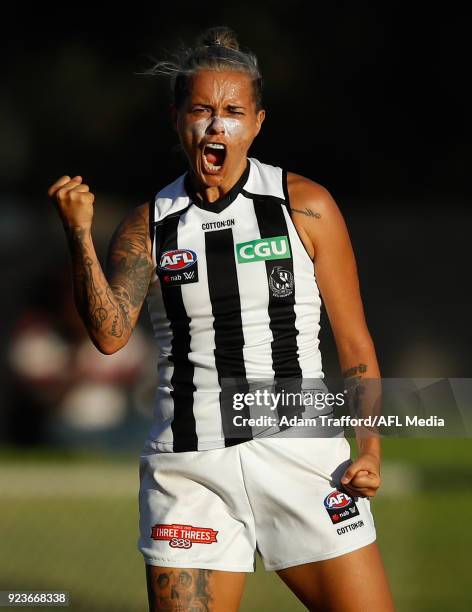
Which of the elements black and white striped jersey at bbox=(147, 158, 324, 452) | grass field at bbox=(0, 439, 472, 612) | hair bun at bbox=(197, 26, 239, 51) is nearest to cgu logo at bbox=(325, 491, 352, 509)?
black and white striped jersey at bbox=(147, 158, 324, 452)

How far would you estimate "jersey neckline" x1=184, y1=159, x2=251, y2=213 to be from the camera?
3.34 m

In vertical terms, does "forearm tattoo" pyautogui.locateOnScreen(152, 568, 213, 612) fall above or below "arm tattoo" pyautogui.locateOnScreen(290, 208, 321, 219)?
below

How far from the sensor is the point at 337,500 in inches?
126

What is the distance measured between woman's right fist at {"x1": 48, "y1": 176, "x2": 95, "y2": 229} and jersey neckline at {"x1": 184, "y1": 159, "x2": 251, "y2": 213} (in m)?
0.44

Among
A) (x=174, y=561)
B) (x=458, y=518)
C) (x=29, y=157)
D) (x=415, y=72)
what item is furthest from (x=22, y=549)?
(x=415, y=72)

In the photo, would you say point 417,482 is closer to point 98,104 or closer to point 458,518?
point 458,518

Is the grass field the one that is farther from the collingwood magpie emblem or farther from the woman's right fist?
the woman's right fist

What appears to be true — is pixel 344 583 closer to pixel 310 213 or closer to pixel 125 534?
pixel 310 213

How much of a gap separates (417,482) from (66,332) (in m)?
3.92

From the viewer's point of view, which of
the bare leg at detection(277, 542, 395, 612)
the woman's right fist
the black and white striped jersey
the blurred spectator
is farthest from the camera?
the blurred spectator

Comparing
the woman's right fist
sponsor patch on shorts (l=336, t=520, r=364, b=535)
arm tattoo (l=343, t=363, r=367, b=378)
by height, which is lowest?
sponsor patch on shorts (l=336, t=520, r=364, b=535)

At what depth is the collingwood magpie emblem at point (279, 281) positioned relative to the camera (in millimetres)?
3250

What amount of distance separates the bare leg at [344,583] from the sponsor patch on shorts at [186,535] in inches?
9.9

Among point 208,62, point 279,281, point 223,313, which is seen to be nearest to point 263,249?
point 279,281
